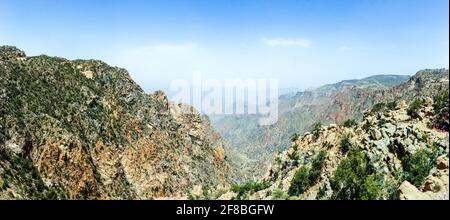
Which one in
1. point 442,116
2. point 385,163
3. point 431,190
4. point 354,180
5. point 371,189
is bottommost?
point 354,180

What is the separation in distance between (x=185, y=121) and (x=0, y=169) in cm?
9976

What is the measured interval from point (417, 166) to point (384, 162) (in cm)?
533

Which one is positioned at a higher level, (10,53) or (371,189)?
(10,53)

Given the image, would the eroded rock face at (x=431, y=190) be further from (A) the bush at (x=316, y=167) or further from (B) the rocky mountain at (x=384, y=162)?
(A) the bush at (x=316, y=167)

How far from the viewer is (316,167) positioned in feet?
177

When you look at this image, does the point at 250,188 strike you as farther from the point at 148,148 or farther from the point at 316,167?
the point at 148,148

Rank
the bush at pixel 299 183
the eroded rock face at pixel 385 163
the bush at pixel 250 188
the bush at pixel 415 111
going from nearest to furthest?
the eroded rock face at pixel 385 163
the bush at pixel 415 111
the bush at pixel 299 183
the bush at pixel 250 188

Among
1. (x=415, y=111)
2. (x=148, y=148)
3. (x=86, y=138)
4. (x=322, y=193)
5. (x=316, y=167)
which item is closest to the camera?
(x=322, y=193)

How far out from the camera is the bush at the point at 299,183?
5051 centimetres

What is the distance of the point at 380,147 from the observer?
41.1 m

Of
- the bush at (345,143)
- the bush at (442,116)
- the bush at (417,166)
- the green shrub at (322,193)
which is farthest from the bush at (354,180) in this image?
the bush at (442,116)

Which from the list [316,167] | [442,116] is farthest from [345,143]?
[442,116]
